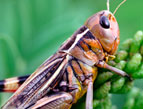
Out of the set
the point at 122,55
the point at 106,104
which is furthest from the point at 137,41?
the point at 106,104

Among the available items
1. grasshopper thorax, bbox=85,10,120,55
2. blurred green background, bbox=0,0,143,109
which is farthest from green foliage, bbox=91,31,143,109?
blurred green background, bbox=0,0,143,109

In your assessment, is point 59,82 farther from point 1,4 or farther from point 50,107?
point 1,4

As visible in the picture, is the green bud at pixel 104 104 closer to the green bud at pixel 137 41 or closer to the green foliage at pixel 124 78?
the green foliage at pixel 124 78

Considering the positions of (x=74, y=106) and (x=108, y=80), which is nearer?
(x=108, y=80)

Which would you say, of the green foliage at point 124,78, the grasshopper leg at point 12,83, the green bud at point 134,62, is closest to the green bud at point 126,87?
the green foliage at point 124,78

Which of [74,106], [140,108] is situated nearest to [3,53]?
[74,106]

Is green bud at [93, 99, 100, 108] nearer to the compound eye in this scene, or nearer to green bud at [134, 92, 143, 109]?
green bud at [134, 92, 143, 109]
